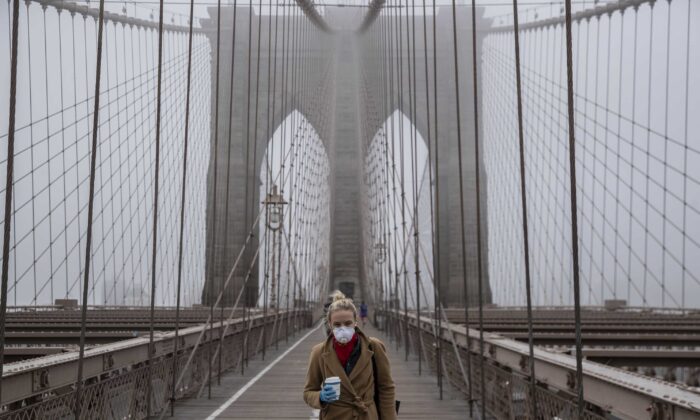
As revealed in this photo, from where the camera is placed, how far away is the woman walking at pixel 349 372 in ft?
8.54

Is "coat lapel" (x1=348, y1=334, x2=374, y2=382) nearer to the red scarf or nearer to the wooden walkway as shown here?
the red scarf

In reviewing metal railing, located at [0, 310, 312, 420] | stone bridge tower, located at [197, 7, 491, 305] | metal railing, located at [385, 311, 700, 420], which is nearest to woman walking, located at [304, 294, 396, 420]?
metal railing, located at [385, 311, 700, 420]

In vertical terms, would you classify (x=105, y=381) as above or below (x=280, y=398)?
above

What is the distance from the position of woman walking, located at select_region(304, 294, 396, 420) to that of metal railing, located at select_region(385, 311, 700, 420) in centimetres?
86

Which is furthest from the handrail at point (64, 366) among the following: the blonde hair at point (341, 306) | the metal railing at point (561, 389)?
the metal railing at point (561, 389)

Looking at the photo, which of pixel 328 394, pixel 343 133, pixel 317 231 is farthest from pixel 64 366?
pixel 343 133

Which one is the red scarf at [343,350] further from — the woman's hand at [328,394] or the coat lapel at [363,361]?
the woman's hand at [328,394]

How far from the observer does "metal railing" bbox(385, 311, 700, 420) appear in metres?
2.64

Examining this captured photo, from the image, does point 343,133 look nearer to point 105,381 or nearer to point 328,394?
point 105,381

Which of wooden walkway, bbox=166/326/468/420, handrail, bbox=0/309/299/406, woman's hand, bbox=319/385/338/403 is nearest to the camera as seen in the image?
woman's hand, bbox=319/385/338/403

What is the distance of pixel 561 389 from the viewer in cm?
388

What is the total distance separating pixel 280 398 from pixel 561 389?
11.6 ft

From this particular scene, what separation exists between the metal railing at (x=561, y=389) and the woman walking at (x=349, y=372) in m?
0.86

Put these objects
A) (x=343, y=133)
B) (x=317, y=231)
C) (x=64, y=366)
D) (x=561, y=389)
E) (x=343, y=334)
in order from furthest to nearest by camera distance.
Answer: (x=343, y=133)
(x=317, y=231)
(x=64, y=366)
(x=561, y=389)
(x=343, y=334)
